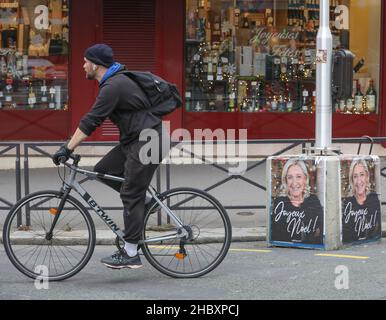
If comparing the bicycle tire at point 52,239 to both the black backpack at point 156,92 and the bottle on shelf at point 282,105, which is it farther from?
the bottle on shelf at point 282,105

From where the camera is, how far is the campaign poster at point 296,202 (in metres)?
7.87

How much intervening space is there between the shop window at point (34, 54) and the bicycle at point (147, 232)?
8094mm

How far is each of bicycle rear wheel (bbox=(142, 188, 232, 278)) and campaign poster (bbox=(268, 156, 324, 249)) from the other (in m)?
1.24

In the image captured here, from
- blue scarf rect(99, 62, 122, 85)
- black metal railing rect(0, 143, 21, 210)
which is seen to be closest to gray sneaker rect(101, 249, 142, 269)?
blue scarf rect(99, 62, 122, 85)

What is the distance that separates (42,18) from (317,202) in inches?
338

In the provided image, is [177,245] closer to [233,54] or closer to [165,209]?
[165,209]

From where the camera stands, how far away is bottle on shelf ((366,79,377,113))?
15.5 metres

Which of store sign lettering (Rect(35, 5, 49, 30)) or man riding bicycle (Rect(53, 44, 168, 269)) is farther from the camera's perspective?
store sign lettering (Rect(35, 5, 49, 30))

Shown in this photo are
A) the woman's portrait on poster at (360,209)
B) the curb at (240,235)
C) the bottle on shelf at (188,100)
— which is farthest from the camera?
the bottle on shelf at (188,100)

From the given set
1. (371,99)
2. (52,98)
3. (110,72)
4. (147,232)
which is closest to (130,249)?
(147,232)

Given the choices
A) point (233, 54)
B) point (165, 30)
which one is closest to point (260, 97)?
point (233, 54)

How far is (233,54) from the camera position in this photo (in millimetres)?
15328

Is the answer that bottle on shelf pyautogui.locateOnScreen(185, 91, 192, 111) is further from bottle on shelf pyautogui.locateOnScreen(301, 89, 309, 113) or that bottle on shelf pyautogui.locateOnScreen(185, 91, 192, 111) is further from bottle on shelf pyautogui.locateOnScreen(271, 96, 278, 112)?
bottle on shelf pyautogui.locateOnScreen(301, 89, 309, 113)

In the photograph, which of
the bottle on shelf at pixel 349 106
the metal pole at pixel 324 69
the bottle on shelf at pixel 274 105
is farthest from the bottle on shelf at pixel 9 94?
the metal pole at pixel 324 69
